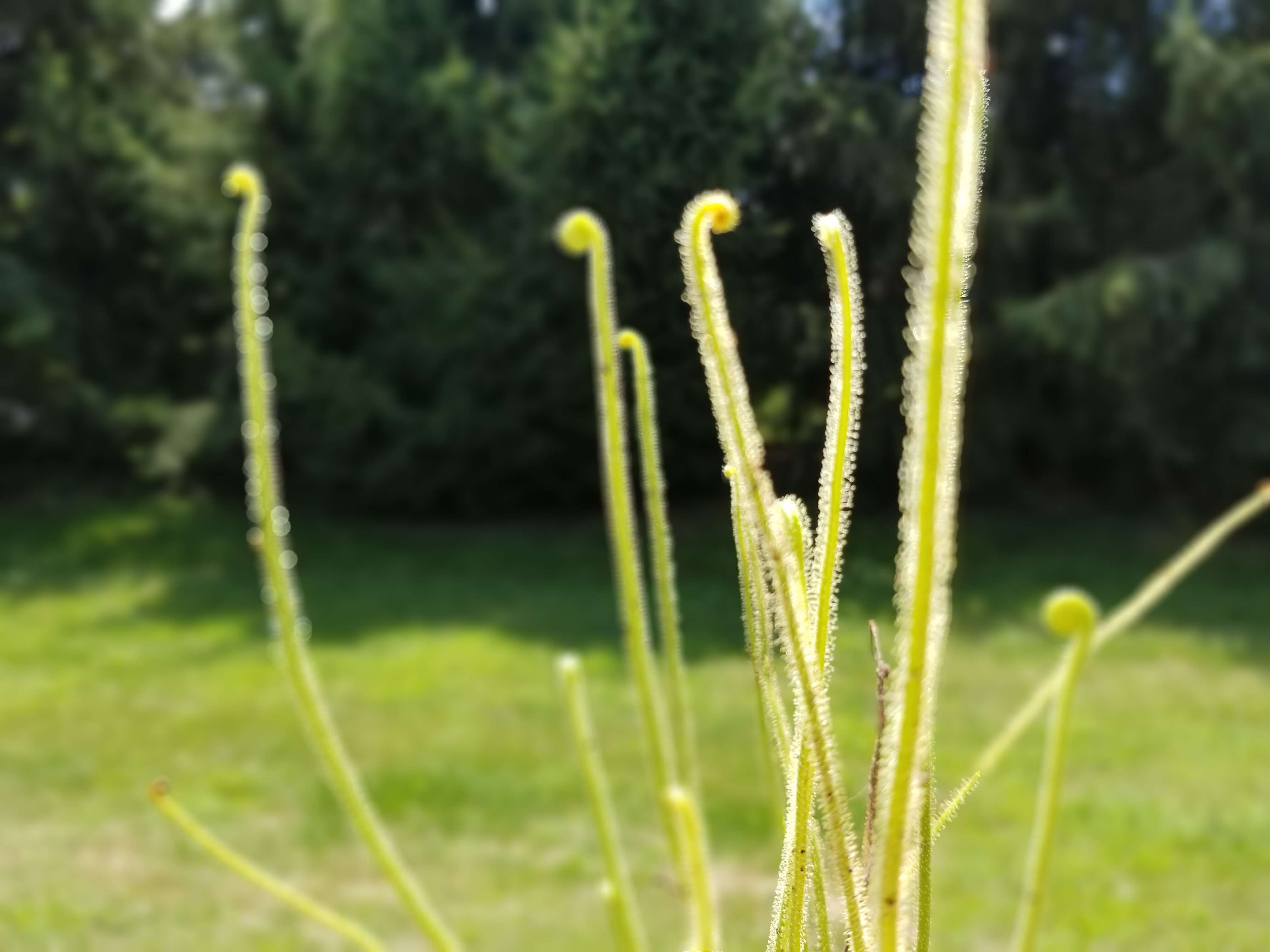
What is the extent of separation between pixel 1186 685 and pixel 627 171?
2.71 m

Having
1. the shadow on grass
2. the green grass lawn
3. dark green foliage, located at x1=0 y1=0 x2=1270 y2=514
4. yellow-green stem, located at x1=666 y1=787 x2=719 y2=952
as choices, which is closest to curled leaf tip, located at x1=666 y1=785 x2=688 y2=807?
yellow-green stem, located at x1=666 y1=787 x2=719 y2=952

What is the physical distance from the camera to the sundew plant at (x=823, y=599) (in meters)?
0.15

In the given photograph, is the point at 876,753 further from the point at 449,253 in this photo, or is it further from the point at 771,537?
the point at 449,253

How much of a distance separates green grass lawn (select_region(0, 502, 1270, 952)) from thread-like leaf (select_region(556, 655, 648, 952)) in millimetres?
137

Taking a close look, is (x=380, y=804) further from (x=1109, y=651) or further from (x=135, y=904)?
(x=1109, y=651)

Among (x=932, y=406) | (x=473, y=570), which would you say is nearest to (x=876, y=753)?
(x=932, y=406)

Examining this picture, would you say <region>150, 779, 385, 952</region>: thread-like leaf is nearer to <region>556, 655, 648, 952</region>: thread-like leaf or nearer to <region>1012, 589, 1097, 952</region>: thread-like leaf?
<region>556, 655, 648, 952</region>: thread-like leaf

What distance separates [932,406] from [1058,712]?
61 mm

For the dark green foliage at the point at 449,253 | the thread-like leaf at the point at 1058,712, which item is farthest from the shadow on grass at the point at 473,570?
the thread-like leaf at the point at 1058,712

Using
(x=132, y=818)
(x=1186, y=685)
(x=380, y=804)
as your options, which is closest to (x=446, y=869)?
(x=380, y=804)

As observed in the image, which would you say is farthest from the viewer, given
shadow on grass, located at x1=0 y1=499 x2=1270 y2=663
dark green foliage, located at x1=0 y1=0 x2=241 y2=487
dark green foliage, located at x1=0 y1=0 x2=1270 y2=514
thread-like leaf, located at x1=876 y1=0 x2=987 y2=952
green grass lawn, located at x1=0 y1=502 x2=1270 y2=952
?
dark green foliage, located at x1=0 y1=0 x2=241 y2=487

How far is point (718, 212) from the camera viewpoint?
25 cm

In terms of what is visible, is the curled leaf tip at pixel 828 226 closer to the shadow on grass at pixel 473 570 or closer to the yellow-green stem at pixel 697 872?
the yellow-green stem at pixel 697 872

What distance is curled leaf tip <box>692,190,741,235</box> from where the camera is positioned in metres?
0.24
